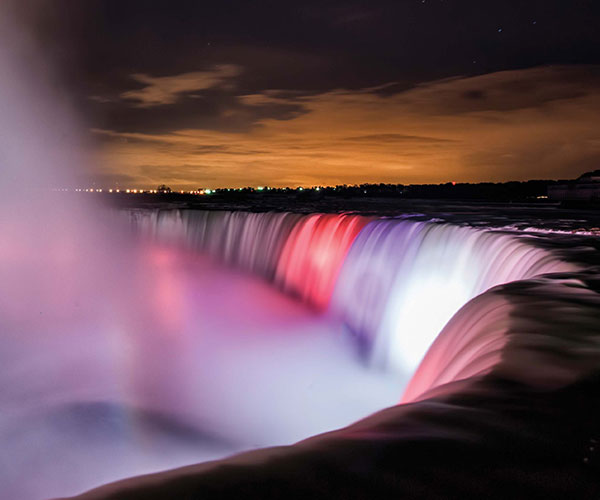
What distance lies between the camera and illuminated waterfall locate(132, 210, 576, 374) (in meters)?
7.62

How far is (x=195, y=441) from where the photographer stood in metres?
6.32

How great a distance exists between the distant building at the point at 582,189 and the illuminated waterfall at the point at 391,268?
13750mm

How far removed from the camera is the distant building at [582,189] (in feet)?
70.5

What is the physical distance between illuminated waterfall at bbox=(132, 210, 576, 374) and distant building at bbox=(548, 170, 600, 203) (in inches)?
541

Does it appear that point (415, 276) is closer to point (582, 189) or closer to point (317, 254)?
point (317, 254)

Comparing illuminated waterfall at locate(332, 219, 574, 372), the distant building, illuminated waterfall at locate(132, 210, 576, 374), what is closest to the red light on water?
illuminated waterfall at locate(132, 210, 576, 374)

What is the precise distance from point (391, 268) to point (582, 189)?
16.6 metres

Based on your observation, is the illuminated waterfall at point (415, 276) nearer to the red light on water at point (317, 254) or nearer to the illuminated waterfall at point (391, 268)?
the illuminated waterfall at point (391, 268)

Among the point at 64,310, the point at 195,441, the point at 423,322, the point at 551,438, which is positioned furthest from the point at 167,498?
the point at 64,310

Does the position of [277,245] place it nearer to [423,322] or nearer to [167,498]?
[423,322]

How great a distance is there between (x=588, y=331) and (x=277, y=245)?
13.8 m

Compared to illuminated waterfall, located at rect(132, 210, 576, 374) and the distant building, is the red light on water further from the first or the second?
the distant building

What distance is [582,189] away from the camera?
22281mm

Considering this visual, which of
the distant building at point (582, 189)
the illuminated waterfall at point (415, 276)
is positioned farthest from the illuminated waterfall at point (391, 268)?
the distant building at point (582, 189)
